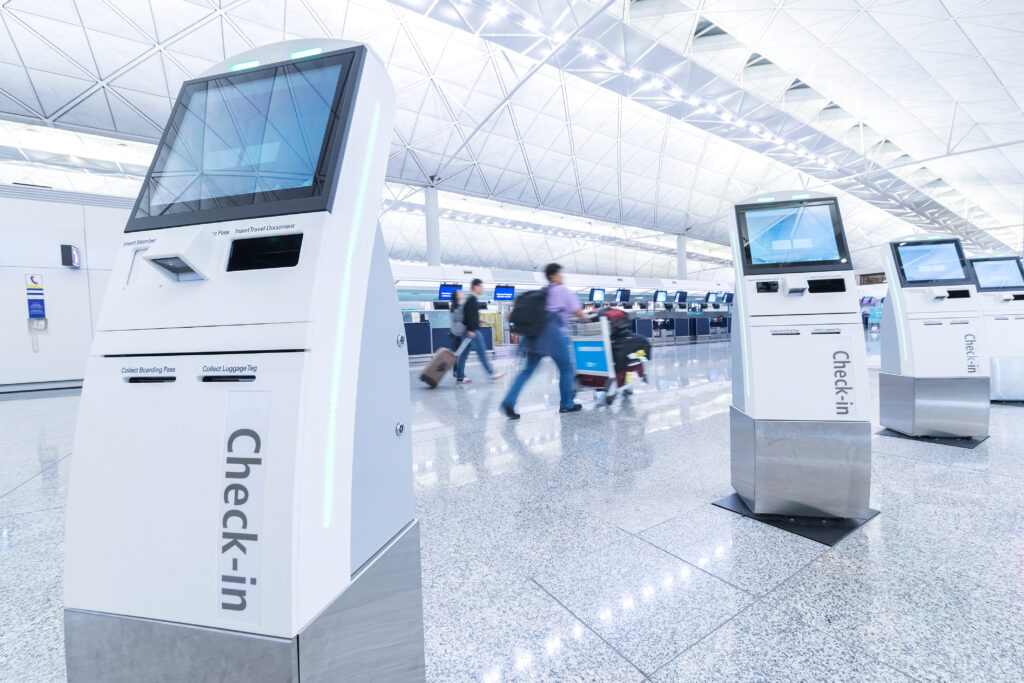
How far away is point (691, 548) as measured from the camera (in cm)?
228

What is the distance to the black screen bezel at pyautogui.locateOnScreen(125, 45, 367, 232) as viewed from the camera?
1066mm

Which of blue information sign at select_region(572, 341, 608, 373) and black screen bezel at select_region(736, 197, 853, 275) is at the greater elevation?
black screen bezel at select_region(736, 197, 853, 275)

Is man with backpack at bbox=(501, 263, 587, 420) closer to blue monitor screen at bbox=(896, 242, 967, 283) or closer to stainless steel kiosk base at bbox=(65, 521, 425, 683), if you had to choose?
blue monitor screen at bbox=(896, 242, 967, 283)

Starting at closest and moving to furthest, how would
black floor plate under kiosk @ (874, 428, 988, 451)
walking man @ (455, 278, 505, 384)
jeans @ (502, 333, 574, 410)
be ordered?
black floor plate under kiosk @ (874, 428, 988, 451) → jeans @ (502, 333, 574, 410) → walking man @ (455, 278, 505, 384)

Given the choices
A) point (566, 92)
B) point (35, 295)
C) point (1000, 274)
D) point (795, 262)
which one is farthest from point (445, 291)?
point (795, 262)

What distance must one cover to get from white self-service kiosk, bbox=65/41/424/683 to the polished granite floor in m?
0.70

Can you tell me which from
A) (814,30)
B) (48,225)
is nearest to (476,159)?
(814,30)

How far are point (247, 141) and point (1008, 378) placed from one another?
920cm

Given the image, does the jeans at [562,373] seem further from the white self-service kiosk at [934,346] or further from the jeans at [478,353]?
the white self-service kiosk at [934,346]

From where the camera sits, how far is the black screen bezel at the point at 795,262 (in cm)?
265

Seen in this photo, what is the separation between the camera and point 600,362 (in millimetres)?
7180

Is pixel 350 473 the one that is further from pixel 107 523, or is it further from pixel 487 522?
pixel 487 522

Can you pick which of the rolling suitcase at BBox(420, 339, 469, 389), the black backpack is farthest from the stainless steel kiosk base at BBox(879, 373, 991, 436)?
the rolling suitcase at BBox(420, 339, 469, 389)

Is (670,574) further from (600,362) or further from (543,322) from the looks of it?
(600,362)
